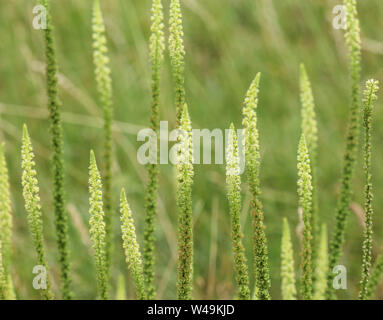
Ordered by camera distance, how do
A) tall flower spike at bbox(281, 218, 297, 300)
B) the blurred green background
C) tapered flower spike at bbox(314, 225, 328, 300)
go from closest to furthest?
1. tall flower spike at bbox(281, 218, 297, 300)
2. tapered flower spike at bbox(314, 225, 328, 300)
3. the blurred green background

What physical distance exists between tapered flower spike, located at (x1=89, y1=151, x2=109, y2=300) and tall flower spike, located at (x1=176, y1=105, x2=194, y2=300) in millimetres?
119

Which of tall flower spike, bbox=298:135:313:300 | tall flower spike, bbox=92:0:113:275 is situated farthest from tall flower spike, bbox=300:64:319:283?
tall flower spike, bbox=92:0:113:275

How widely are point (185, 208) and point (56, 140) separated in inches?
9.3

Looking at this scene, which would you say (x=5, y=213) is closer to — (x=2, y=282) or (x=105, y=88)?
(x=2, y=282)

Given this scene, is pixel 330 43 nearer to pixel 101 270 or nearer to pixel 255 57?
pixel 255 57

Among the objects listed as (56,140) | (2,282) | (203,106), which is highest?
(203,106)

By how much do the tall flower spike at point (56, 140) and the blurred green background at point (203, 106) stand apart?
1113 mm

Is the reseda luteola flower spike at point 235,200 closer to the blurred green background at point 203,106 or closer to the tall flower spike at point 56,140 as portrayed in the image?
the tall flower spike at point 56,140

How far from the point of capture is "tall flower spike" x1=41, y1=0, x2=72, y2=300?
941 millimetres

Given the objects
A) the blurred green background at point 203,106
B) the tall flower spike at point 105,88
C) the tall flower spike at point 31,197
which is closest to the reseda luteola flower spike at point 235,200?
the tall flower spike at point 105,88

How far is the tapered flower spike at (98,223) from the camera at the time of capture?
0.88m

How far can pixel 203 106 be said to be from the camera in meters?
3.04

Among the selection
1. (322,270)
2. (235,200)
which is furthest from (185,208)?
(322,270)

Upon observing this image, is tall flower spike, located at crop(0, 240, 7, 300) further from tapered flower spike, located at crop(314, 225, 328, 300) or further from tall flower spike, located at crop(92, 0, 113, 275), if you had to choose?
tapered flower spike, located at crop(314, 225, 328, 300)
